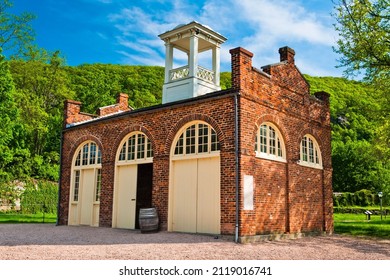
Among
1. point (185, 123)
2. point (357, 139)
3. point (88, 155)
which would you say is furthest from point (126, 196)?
point (357, 139)

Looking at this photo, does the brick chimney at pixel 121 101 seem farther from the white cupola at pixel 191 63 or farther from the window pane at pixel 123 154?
the window pane at pixel 123 154

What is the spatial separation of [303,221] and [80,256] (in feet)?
29.4

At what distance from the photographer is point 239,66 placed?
12484 mm

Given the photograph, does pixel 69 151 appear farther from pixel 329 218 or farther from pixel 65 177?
pixel 329 218

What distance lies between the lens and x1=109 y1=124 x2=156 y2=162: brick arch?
14.8m

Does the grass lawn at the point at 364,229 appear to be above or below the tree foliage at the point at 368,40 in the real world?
below

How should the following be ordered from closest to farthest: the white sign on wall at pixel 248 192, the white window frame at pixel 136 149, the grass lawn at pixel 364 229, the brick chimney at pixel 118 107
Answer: the white sign on wall at pixel 248 192, the white window frame at pixel 136 149, the grass lawn at pixel 364 229, the brick chimney at pixel 118 107

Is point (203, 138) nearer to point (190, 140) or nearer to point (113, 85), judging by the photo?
point (190, 140)

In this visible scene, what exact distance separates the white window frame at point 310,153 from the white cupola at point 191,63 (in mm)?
4496

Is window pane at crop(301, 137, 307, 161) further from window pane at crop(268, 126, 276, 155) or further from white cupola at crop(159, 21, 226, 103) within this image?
white cupola at crop(159, 21, 226, 103)

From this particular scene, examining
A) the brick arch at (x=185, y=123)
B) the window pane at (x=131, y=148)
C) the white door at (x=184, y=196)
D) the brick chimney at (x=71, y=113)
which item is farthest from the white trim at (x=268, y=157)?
the brick chimney at (x=71, y=113)

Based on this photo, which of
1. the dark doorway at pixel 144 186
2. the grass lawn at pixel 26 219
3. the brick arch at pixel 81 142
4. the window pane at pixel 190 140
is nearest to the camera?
the window pane at pixel 190 140

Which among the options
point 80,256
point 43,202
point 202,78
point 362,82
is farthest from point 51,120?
point 80,256

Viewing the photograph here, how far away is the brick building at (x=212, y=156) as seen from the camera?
12367 mm
